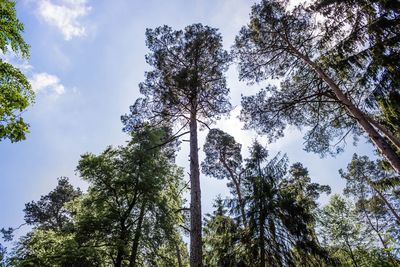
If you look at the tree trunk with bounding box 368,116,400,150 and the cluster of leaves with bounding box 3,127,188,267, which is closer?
the tree trunk with bounding box 368,116,400,150

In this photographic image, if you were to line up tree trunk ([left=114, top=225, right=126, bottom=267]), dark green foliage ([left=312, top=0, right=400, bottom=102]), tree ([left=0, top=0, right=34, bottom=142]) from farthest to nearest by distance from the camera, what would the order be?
tree trunk ([left=114, top=225, right=126, bottom=267]), dark green foliage ([left=312, top=0, right=400, bottom=102]), tree ([left=0, top=0, right=34, bottom=142])

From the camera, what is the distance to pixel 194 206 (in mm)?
8641

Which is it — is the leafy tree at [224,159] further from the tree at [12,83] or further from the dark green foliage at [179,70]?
the tree at [12,83]

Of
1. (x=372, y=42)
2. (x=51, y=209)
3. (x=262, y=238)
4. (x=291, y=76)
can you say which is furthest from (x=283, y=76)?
(x=51, y=209)

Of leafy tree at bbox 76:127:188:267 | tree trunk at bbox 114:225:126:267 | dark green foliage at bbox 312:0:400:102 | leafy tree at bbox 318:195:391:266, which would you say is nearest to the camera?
dark green foliage at bbox 312:0:400:102

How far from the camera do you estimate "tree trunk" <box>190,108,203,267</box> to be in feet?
24.7

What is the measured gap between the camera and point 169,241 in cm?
1174

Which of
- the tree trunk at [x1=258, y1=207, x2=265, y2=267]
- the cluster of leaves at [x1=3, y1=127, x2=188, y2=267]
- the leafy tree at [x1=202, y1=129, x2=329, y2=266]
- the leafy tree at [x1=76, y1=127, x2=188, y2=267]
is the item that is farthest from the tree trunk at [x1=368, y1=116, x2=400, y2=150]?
the leafy tree at [x1=76, y1=127, x2=188, y2=267]

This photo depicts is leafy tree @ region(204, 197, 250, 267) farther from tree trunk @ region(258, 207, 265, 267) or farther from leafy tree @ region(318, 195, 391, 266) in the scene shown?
leafy tree @ region(318, 195, 391, 266)

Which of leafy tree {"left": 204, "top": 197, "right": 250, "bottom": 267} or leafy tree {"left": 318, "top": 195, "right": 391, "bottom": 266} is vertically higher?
leafy tree {"left": 318, "top": 195, "right": 391, "bottom": 266}

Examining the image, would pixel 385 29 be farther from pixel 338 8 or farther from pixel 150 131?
pixel 150 131

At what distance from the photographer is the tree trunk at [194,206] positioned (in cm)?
752

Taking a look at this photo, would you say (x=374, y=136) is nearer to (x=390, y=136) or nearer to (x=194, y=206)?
(x=390, y=136)

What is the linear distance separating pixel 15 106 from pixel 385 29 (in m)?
10.1
